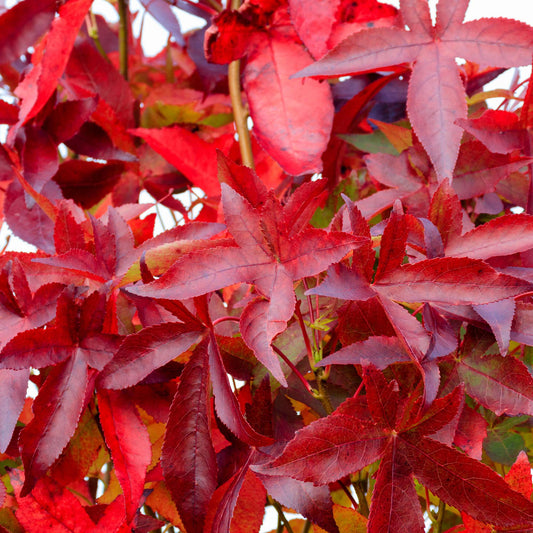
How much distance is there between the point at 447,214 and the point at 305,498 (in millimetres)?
154

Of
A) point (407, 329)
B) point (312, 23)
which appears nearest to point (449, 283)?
point (407, 329)

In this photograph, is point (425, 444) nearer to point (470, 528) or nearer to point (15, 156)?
point (470, 528)

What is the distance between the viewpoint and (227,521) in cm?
27

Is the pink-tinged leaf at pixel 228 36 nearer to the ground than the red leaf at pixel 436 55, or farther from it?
farther from it

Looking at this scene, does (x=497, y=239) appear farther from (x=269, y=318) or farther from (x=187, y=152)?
(x=187, y=152)

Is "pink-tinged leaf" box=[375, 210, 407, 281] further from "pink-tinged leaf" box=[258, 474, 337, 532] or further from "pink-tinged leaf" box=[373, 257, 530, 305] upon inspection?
"pink-tinged leaf" box=[258, 474, 337, 532]

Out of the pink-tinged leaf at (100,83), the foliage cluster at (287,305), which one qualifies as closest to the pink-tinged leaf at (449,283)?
the foliage cluster at (287,305)

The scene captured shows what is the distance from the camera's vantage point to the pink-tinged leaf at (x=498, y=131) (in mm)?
328

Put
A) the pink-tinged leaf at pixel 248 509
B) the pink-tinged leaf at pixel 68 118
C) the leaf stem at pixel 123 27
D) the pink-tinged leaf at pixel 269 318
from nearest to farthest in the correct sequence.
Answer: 1. the pink-tinged leaf at pixel 269 318
2. the pink-tinged leaf at pixel 248 509
3. the pink-tinged leaf at pixel 68 118
4. the leaf stem at pixel 123 27

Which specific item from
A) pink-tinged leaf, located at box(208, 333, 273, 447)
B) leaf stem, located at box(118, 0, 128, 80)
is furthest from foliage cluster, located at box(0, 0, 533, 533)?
leaf stem, located at box(118, 0, 128, 80)

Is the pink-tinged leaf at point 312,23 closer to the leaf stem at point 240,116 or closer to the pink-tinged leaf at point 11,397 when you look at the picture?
the leaf stem at point 240,116

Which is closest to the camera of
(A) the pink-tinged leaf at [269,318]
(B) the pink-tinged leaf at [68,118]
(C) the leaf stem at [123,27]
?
(A) the pink-tinged leaf at [269,318]

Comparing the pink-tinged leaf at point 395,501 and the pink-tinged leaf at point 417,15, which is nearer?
the pink-tinged leaf at point 395,501

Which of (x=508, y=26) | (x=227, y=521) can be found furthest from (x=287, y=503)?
(x=508, y=26)
